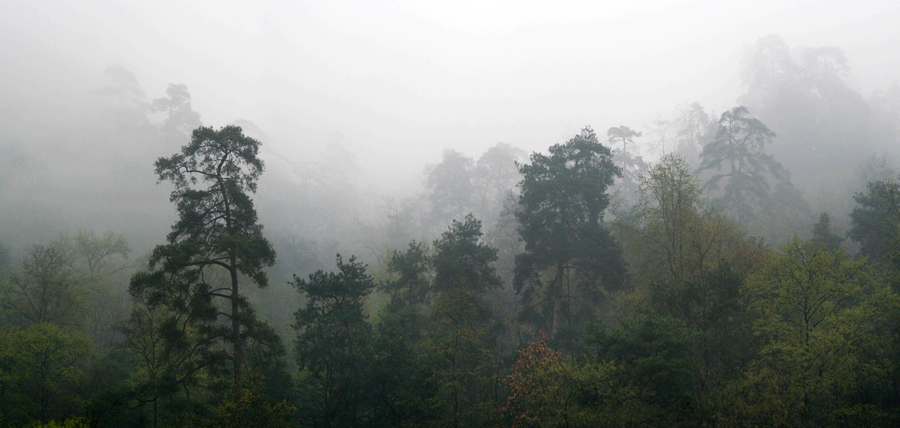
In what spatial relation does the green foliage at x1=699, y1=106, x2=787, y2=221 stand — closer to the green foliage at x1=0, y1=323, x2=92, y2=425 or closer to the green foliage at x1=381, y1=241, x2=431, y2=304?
the green foliage at x1=381, y1=241, x2=431, y2=304

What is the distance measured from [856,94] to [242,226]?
8539 centimetres

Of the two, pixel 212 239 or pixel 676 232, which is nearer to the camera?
pixel 212 239

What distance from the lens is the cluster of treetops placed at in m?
16.0

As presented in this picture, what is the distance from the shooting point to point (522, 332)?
3194cm

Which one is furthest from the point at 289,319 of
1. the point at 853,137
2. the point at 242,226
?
the point at 853,137

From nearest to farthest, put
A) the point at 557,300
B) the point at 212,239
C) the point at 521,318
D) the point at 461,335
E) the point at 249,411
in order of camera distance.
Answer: the point at 249,411
the point at 212,239
the point at 461,335
the point at 557,300
the point at 521,318

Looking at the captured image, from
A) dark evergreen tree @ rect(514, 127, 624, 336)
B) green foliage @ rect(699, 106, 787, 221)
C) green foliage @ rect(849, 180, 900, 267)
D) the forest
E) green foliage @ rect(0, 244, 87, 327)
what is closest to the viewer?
the forest

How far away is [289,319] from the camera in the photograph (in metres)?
45.8

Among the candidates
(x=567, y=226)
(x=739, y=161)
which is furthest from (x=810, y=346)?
(x=739, y=161)

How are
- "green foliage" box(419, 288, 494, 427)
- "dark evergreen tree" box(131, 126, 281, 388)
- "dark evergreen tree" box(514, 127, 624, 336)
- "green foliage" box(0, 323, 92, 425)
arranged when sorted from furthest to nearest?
"dark evergreen tree" box(514, 127, 624, 336) < "green foliage" box(0, 323, 92, 425) < "green foliage" box(419, 288, 494, 427) < "dark evergreen tree" box(131, 126, 281, 388)

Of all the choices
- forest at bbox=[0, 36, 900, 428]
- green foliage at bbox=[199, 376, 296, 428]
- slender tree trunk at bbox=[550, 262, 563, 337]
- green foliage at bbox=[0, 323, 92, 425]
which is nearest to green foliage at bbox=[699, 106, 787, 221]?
forest at bbox=[0, 36, 900, 428]

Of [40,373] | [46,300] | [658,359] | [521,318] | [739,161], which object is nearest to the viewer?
[658,359]

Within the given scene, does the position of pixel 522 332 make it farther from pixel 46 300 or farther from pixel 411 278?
pixel 46 300

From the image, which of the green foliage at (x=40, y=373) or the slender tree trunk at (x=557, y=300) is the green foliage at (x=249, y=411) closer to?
the slender tree trunk at (x=557, y=300)
